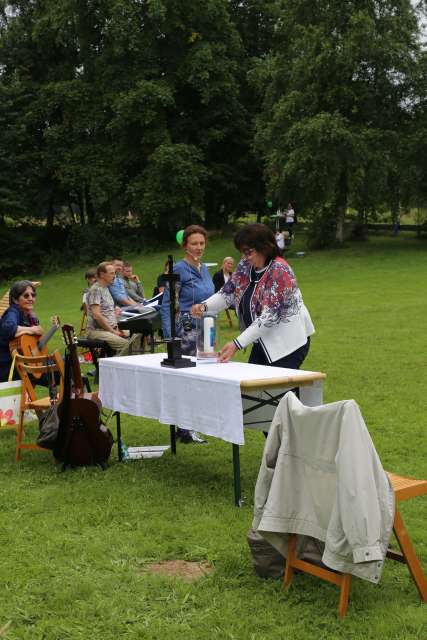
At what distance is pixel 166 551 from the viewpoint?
16.1ft

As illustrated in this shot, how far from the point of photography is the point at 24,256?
40375 millimetres

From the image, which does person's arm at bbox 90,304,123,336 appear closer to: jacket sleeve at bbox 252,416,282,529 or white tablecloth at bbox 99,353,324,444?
white tablecloth at bbox 99,353,324,444

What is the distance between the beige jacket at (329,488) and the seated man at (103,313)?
21.7ft

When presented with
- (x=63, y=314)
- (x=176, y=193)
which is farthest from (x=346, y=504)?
(x=176, y=193)

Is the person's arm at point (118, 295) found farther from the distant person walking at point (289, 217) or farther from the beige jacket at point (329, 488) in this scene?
the distant person walking at point (289, 217)

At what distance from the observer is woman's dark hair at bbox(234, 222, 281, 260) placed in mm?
5906

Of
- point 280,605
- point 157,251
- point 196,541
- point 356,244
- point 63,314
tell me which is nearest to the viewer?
point 280,605

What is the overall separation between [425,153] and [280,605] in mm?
31602

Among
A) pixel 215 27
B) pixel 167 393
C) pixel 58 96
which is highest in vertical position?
pixel 215 27

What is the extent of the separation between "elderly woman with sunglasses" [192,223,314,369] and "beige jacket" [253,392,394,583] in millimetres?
1794

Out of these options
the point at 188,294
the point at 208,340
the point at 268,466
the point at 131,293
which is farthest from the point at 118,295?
the point at 268,466

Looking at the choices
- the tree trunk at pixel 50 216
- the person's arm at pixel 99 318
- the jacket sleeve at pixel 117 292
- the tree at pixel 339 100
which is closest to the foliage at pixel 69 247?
the tree trunk at pixel 50 216

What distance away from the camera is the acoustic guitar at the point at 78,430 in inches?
259

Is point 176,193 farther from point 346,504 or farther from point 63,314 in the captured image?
point 346,504
